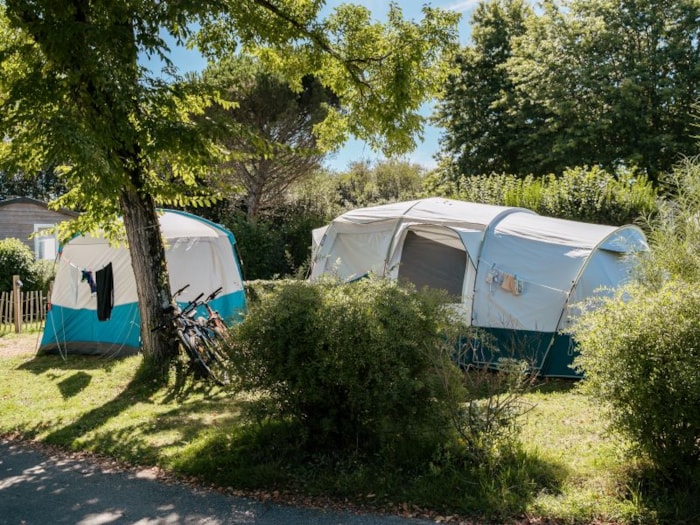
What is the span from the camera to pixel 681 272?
5.87 meters

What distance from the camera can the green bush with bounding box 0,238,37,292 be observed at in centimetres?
1653

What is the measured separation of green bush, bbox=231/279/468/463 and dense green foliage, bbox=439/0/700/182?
1573cm

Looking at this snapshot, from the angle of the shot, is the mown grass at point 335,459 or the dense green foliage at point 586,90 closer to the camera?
the mown grass at point 335,459

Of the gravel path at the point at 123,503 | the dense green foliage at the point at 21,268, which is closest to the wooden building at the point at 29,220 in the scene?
the dense green foliage at the point at 21,268

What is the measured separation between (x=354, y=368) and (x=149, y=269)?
448 cm

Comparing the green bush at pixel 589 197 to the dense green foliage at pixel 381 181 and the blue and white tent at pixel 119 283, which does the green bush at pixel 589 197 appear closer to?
the blue and white tent at pixel 119 283

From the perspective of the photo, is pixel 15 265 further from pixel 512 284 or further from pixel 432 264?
pixel 512 284

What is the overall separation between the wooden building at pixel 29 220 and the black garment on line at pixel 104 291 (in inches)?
492

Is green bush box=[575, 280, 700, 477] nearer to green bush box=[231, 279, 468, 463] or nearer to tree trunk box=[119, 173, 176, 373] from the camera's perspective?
green bush box=[231, 279, 468, 463]

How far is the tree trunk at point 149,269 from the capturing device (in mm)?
8016

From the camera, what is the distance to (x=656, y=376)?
397 centimetres

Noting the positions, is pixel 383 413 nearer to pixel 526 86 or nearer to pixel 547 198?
pixel 547 198

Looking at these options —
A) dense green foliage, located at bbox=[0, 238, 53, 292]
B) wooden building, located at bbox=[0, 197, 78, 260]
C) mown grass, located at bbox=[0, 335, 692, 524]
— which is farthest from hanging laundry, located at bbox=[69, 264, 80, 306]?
wooden building, located at bbox=[0, 197, 78, 260]

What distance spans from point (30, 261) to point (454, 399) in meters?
16.1
